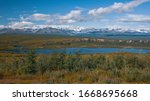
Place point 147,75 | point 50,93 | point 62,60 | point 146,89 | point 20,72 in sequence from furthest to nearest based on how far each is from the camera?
point 62,60, point 20,72, point 147,75, point 146,89, point 50,93

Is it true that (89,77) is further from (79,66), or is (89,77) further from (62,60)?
(62,60)

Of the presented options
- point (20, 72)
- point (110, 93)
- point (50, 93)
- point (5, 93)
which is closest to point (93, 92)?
point (110, 93)

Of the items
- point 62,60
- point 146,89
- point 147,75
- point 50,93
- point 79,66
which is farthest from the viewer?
point 62,60

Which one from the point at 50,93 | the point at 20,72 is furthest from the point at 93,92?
the point at 20,72

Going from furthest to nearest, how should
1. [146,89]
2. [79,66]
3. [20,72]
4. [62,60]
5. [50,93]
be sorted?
[62,60]
[79,66]
[20,72]
[146,89]
[50,93]

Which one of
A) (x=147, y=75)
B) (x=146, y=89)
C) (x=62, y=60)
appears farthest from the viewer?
(x=62, y=60)

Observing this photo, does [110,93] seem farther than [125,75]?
No

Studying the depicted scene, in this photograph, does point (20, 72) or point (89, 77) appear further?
point (20, 72)

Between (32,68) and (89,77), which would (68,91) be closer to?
(89,77)
